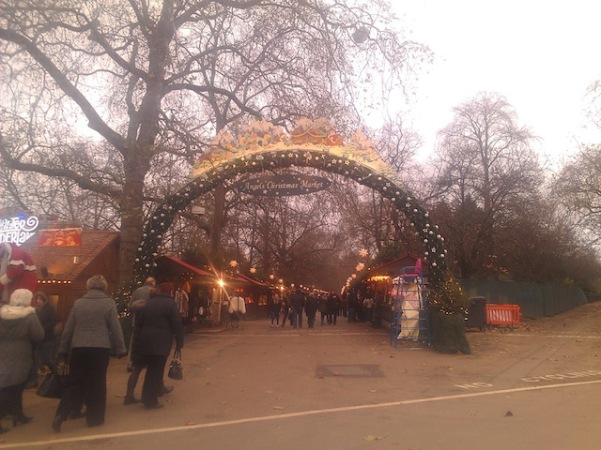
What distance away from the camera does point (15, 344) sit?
5902mm

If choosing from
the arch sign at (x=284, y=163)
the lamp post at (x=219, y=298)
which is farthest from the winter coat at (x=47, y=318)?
the lamp post at (x=219, y=298)

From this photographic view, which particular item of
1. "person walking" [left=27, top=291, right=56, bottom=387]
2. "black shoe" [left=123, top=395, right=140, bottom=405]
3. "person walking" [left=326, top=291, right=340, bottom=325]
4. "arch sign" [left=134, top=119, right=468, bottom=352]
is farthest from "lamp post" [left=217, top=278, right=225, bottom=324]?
"black shoe" [left=123, top=395, right=140, bottom=405]

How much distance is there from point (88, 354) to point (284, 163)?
352 inches

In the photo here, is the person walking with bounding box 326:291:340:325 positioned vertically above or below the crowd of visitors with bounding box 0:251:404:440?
above

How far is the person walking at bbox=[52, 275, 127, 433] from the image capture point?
19.6 ft

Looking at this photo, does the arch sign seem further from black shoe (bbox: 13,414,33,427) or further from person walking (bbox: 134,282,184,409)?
black shoe (bbox: 13,414,33,427)

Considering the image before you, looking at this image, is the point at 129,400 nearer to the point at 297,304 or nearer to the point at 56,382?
the point at 56,382

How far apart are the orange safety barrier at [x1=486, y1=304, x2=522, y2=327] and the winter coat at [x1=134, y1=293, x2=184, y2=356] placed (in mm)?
15485

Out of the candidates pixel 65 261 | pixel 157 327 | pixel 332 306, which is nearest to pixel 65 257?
pixel 65 261

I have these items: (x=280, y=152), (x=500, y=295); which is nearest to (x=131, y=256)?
(x=280, y=152)

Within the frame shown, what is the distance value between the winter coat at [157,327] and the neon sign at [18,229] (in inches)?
205

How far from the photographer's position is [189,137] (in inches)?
455

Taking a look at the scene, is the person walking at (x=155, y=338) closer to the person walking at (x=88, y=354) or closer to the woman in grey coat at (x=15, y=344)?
the person walking at (x=88, y=354)

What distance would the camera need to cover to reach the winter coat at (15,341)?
580cm
